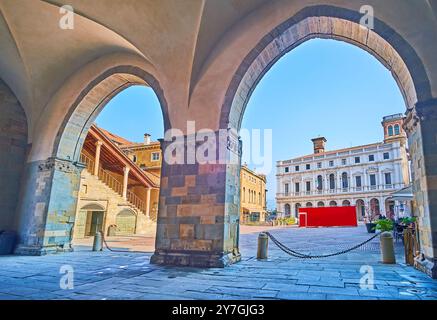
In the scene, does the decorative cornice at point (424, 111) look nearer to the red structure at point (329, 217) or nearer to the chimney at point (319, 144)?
the red structure at point (329, 217)

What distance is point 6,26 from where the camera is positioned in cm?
681

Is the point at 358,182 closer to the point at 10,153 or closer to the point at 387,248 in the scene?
the point at 387,248

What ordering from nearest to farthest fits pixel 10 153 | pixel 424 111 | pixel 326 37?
pixel 424 111 < pixel 326 37 < pixel 10 153

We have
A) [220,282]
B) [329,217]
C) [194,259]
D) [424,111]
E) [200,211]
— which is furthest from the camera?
[329,217]

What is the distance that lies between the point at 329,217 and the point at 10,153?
26.5 metres

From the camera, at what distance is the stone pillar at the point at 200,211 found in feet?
18.6

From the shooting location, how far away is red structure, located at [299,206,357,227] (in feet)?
88.2

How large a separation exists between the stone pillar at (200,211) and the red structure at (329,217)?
23318 mm

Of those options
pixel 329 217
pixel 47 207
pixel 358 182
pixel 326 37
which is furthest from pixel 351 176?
pixel 47 207

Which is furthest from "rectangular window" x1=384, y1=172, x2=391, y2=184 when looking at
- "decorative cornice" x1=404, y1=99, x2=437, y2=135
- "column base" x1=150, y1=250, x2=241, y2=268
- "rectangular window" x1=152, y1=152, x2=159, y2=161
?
"column base" x1=150, y1=250, x2=241, y2=268

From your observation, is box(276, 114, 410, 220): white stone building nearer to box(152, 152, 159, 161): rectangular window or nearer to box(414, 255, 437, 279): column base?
box(152, 152, 159, 161): rectangular window

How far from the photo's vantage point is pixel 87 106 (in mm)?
8898

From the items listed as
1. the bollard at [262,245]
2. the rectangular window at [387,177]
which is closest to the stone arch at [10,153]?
the bollard at [262,245]
